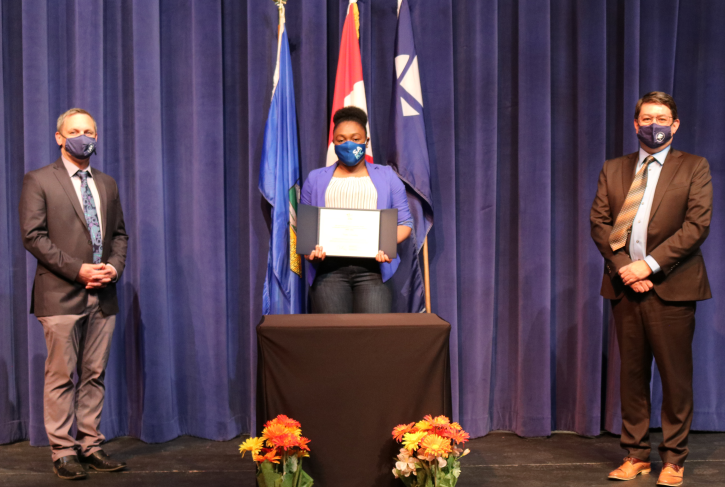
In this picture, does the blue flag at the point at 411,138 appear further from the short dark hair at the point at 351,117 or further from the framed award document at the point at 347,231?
the framed award document at the point at 347,231

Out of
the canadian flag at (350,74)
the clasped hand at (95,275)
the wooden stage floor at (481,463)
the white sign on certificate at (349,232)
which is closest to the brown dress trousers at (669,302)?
the wooden stage floor at (481,463)

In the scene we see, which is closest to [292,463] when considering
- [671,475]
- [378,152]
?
[671,475]

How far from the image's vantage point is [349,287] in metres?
3.14

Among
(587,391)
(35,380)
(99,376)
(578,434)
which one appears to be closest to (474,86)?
(587,391)

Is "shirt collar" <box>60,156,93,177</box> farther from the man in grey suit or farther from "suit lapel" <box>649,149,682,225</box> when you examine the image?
"suit lapel" <box>649,149,682,225</box>

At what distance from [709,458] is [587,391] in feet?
2.37

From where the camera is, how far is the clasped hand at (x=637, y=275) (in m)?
2.84


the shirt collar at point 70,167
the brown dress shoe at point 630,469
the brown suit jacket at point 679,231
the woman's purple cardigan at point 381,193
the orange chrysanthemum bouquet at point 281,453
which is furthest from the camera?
A: the woman's purple cardigan at point 381,193

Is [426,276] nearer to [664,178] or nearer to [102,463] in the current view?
[664,178]

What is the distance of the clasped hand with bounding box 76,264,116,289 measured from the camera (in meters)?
3.00

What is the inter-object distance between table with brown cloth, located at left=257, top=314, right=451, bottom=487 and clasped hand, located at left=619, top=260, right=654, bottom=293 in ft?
3.58

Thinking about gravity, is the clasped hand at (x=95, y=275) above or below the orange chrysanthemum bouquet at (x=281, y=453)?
above

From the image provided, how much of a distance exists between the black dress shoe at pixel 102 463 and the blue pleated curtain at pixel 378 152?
0.54 metres

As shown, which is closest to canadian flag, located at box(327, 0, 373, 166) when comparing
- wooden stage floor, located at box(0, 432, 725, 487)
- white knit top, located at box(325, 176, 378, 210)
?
white knit top, located at box(325, 176, 378, 210)
